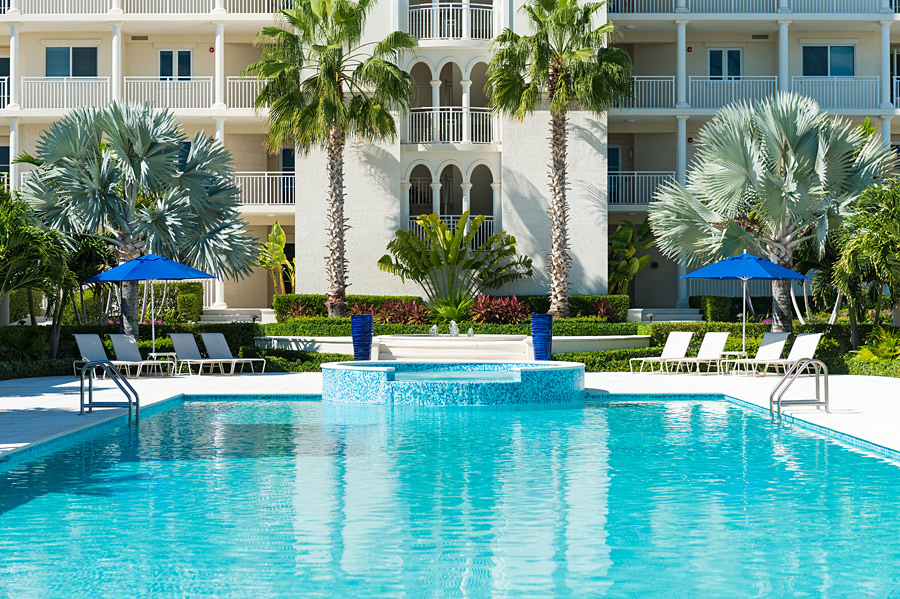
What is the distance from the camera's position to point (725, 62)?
29984 mm

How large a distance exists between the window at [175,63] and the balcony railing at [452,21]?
24.4 ft

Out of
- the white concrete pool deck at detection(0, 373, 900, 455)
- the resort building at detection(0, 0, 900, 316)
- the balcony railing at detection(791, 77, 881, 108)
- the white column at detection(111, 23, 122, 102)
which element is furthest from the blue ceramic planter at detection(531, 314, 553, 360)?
the white column at detection(111, 23, 122, 102)

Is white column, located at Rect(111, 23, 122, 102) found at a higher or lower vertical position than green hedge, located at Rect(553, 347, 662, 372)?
higher

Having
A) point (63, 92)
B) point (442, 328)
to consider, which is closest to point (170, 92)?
point (63, 92)

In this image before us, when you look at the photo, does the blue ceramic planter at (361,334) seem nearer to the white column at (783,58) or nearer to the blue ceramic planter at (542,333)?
the blue ceramic planter at (542,333)

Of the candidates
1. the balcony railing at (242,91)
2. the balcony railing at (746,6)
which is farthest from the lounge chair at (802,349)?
the balcony railing at (242,91)

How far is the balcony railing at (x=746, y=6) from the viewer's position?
94.4ft

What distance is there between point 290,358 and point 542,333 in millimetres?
5190

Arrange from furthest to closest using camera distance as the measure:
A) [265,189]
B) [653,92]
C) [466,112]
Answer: [653,92], [265,189], [466,112]

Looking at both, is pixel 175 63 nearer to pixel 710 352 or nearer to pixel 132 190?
pixel 132 190

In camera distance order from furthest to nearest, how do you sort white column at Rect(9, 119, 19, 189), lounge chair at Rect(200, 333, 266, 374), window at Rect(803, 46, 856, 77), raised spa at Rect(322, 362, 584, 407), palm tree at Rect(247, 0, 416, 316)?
window at Rect(803, 46, 856, 77) < white column at Rect(9, 119, 19, 189) < palm tree at Rect(247, 0, 416, 316) < lounge chair at Rect(200, 333, 266, 374) < raised spa at Rect(322, 362, 584, 407)

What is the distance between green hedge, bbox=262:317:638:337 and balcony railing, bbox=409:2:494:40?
9188 millimetres

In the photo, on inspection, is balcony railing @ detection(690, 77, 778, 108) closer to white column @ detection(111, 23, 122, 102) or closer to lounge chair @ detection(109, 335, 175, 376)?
white column @ detection(111, 23, 122, 102)

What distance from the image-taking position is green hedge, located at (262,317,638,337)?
21.1 meters
